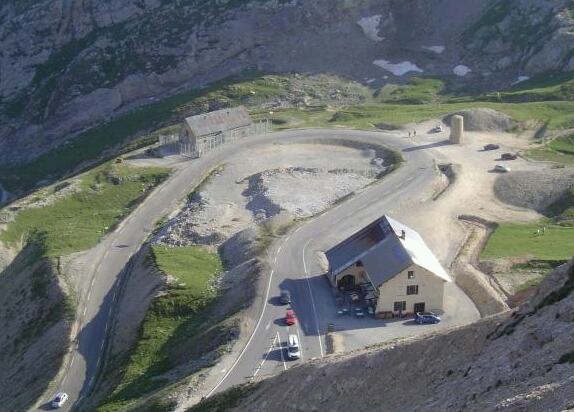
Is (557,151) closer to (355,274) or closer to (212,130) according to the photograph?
(212,130)

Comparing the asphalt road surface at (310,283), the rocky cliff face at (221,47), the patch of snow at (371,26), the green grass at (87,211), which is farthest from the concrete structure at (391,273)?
the patch of snow at (371,26)

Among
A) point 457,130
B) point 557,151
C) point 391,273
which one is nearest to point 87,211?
point 457,130

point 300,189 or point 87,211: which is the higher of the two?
point 300,189

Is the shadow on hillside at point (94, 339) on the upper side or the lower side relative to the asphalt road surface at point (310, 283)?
lower

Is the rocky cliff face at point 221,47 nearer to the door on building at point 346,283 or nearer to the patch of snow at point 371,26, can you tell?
the patch of snow at point 371,26

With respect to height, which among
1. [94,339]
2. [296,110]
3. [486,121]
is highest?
[296,110]

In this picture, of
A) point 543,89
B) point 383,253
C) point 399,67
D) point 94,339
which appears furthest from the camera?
point 399,67
